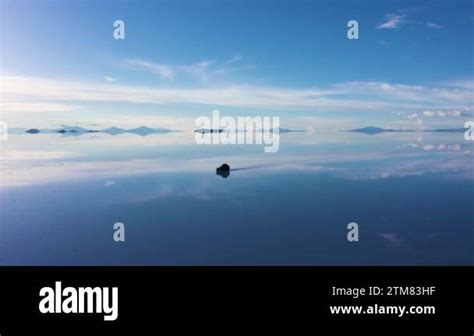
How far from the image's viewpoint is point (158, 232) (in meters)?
15.9

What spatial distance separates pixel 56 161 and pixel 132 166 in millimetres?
6552

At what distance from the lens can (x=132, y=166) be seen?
32.0 meters

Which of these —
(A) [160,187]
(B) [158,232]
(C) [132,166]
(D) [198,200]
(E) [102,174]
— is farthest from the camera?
(C) [132,166]

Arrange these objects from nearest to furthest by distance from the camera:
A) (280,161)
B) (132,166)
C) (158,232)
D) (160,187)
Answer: (158,232) < (160,187) < (132,166) < (280,161)

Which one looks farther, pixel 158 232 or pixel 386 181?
pixel 386 181

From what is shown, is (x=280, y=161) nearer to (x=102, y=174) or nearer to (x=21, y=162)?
(x=102, y=174)
